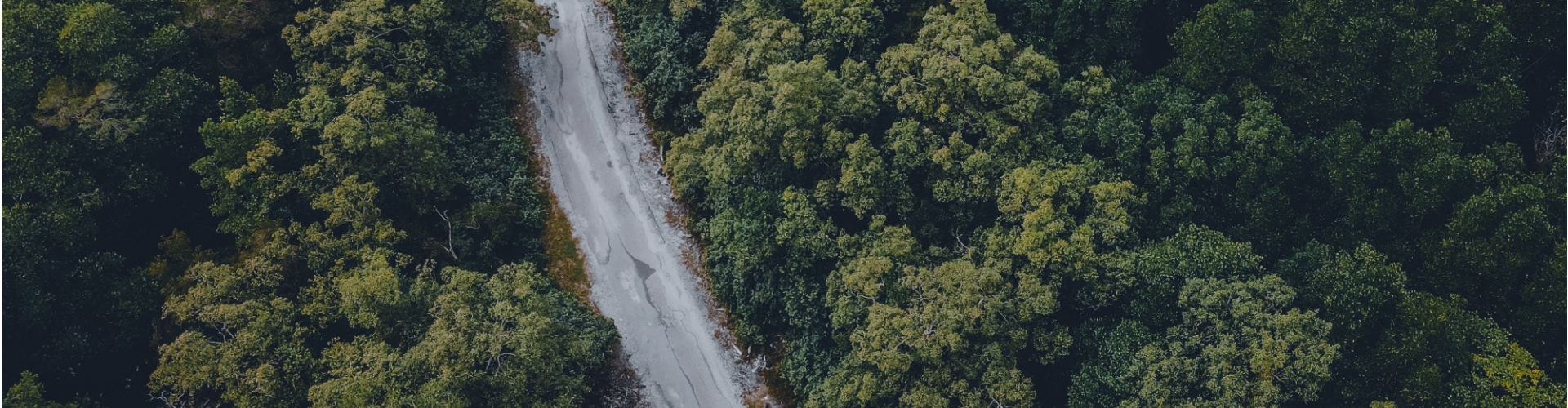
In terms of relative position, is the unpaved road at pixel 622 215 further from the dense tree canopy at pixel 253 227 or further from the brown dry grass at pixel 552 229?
the dense tree canopy at pixel 253 227

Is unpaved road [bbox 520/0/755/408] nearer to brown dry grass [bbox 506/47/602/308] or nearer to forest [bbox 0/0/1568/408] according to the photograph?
brown dry grass [bbox 506/47/602/308]

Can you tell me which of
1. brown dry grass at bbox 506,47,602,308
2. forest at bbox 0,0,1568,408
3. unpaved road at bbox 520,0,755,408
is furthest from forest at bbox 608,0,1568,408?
brown dry grass at bbox 506,47,602,308

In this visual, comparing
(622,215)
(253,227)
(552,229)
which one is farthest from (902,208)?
(253,227)

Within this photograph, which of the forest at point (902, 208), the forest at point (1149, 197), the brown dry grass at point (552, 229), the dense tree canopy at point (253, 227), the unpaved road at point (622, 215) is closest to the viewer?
the forest at point (1149, 197)

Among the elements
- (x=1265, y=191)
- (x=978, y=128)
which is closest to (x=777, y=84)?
(x=978, y=128)

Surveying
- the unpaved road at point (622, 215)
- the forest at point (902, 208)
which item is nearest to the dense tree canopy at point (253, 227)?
the forest at point (902, 208)

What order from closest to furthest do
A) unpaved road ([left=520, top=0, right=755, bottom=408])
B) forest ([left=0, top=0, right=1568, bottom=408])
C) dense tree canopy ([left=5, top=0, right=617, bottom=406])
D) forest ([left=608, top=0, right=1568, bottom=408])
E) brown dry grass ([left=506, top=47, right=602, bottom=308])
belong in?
forest ([left=608, top=0, right=1568, bottom=408]) < forest ([left=0, top=0, right=1568, bottom=408]) < dense tree canopy ([left=5, top=0, right=617, bottom=406]) < unpaved road ([left=520, top=0, right=755, bottom=408]) < brown dry grass ([left=506, top=47, right=602, bottom=308])
